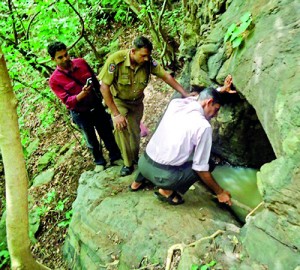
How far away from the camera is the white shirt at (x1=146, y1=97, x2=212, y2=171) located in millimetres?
3963

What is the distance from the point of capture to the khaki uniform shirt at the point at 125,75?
4.95 m

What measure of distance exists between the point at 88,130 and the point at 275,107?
3493 millimetres

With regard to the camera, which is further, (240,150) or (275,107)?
(240,150)

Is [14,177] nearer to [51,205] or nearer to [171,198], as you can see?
[171,198]

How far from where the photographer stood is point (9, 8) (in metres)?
6.85

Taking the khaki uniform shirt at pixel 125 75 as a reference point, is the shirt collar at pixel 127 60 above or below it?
above

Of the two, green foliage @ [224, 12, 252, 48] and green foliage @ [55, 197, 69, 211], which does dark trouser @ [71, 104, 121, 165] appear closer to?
green foliage @ [55, 197, 69, 211]

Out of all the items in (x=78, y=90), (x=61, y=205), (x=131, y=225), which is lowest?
(x=61, y=205)

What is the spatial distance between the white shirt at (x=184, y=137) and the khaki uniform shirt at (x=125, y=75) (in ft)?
3.27

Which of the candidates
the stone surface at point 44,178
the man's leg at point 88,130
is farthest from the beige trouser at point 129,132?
the stone surface at point 44,178

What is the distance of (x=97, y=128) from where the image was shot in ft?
19.7

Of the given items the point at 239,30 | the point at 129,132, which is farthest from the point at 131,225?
the point at 239,30

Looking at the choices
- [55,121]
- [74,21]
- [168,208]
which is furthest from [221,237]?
[55,121]

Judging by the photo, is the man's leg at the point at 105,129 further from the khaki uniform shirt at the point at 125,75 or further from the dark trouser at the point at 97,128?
the khaki uniform shirt at the point at 125,75
